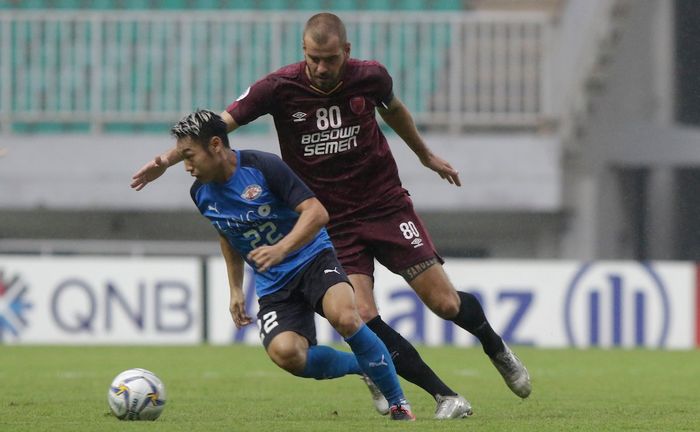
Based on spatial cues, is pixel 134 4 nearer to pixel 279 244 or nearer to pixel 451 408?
pixel 451 408

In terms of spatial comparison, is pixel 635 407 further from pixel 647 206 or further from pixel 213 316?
pixel 647 206

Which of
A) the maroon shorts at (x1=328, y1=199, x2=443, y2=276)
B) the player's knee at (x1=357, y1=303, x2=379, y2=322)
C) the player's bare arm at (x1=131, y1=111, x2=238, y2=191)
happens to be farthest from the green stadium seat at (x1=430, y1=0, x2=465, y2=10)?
the player's bare arm at (x1=131, y1=111, x2=238, y2=191)

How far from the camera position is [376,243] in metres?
7.39

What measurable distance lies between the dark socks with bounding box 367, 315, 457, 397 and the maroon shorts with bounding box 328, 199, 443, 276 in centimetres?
32

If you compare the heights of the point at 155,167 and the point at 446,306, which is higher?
the point at 155,167

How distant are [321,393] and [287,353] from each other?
2.72m

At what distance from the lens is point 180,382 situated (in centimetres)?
1023

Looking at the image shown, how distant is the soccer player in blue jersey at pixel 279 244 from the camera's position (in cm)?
644

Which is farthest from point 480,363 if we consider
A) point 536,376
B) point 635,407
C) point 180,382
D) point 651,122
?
point 651,122

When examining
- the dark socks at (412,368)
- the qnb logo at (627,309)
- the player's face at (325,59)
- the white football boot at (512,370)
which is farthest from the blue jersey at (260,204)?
the qnb logo at (627,309)

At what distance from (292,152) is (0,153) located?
1.74 meters

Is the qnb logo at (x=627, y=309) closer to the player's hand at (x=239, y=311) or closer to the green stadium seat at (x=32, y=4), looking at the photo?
the green stadium seat at (x=32, y=4)

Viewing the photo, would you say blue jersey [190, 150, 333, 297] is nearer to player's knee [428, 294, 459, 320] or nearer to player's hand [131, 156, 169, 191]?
player's hand [131, 156, 169, 191]

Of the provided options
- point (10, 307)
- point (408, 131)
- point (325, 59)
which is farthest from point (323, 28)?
point (10, 307)
